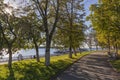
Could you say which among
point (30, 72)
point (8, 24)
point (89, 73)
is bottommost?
point (89, 73)

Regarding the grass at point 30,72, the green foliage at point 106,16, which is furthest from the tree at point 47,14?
the green foliage at point 106,16

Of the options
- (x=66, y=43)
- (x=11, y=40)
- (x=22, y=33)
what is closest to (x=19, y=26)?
(x=22, y=33)

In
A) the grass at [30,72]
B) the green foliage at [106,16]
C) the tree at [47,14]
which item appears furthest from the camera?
the tree at [47,14]

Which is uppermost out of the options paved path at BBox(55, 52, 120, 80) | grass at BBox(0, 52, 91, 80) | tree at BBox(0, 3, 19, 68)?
tree at BBox(0, 3, 19, 68)

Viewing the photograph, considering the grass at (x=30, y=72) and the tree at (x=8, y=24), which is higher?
the tree at (x=8, y=24)

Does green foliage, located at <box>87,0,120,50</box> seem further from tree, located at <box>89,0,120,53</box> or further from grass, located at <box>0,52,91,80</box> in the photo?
A: grass, located at <box>0,52,91,80</box>

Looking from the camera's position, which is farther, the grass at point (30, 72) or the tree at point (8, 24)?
the tree at point (8, 24)

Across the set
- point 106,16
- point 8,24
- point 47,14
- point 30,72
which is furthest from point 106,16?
point 8,24

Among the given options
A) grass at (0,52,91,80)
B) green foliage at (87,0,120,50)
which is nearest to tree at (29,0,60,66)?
grass at (0,52,91,80)

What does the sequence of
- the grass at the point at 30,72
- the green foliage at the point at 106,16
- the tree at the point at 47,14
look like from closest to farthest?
the grass at the point at 30,72 → the green foliage at the point at 106,16 → the tree at the point at 47,14

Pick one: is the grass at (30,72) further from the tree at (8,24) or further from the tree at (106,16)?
the tree at (106,16)

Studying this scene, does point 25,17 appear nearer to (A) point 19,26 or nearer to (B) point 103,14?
(A) point 19,26

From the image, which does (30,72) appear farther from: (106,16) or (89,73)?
(106,16)

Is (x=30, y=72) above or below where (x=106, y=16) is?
below
